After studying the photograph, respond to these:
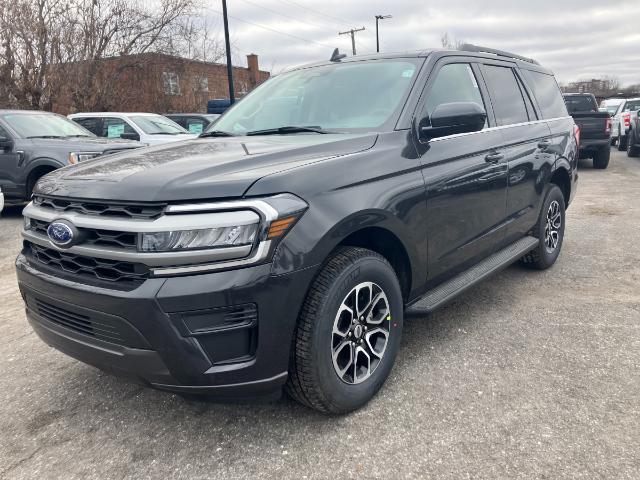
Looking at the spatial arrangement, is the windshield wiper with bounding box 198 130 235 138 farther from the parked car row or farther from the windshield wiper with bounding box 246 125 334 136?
the parked car row

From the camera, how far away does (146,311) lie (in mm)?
2018

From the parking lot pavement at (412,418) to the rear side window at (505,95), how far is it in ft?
4.85

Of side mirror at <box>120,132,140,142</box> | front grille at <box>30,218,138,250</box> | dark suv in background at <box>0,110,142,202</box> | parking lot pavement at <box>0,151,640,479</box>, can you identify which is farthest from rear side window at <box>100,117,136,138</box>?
front grille at <box>30,218,138,250</box>

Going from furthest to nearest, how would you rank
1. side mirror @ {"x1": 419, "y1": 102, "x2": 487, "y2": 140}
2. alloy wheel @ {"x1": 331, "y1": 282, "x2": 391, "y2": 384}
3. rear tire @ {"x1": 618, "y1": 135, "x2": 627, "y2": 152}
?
rear tire @ {"x1": 618, "y1": 135, "x2": 627, "y2": 152} → side mirror @ {"x1": 419, "y1": 102, "x2": 487, "y2": 140} → alloy wheel @ {"x1": 331, "y1": 282, "x2": 391, "y2": 384}

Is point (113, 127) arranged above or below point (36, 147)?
above

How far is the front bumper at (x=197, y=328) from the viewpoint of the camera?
2020 mm

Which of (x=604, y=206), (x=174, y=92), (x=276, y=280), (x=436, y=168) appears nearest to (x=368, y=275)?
(x=276, y=280)

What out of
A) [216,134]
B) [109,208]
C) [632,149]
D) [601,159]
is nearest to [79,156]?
[216,134]

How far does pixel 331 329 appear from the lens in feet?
7.72

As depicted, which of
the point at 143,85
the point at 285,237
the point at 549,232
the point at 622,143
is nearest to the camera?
the point at 285,237

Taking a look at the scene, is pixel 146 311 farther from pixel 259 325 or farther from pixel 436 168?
pixel 436 168

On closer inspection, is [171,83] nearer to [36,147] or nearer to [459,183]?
[36,147]

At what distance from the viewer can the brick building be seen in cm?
1864

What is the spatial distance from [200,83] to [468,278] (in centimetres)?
2373
